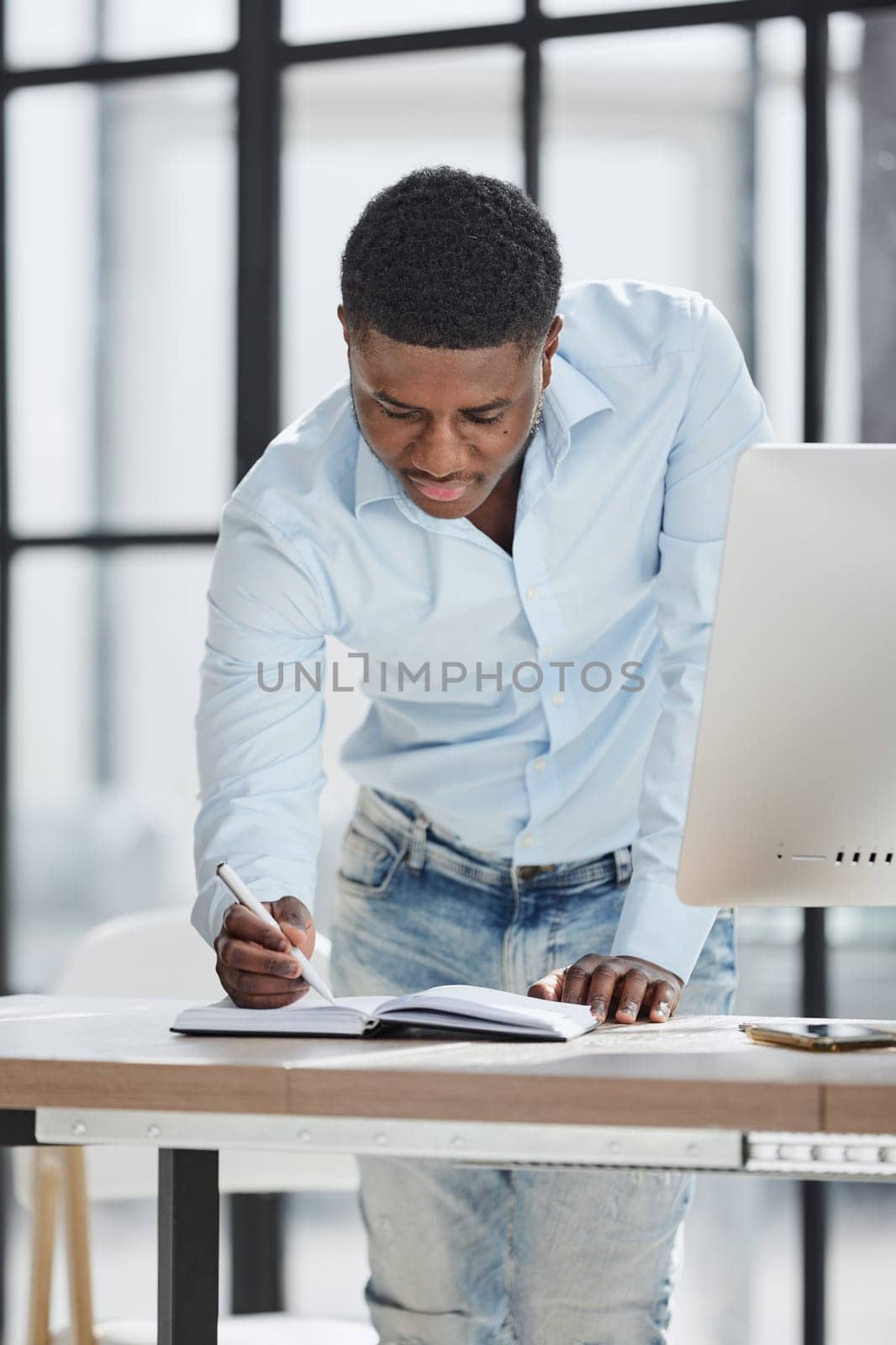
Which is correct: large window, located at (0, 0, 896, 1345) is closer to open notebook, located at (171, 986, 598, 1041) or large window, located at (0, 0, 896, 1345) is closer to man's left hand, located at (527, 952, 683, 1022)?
man's left hand, located at (527, 952, 683, 1022)

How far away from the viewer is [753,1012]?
8.00ft

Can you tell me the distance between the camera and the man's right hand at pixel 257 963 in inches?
53.6

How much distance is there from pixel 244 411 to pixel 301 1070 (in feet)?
5.86

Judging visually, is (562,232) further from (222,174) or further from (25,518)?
(25,518)

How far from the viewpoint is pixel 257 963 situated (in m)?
1.37

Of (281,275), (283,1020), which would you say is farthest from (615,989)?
(281,275)

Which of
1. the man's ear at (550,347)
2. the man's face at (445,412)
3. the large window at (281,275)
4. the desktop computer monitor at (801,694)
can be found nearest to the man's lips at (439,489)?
the man's face at (445,412)

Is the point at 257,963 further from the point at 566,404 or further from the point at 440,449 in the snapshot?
the point at 566,404

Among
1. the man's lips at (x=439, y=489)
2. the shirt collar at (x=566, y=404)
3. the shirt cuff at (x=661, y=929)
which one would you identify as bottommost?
the shirt cuff at (x=661, y=929)

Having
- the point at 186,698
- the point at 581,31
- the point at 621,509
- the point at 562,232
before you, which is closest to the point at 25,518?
the point at 186,698

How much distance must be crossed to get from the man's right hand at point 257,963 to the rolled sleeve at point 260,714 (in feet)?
0.53

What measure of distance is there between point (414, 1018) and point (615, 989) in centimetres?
23

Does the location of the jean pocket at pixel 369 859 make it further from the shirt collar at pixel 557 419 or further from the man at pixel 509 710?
the shirt collar at pixel 557 419

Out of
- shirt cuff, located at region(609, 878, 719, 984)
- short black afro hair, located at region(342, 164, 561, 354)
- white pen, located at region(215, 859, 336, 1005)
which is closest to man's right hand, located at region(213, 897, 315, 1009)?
white pen, located at region(215, 859, 336, 1005)
